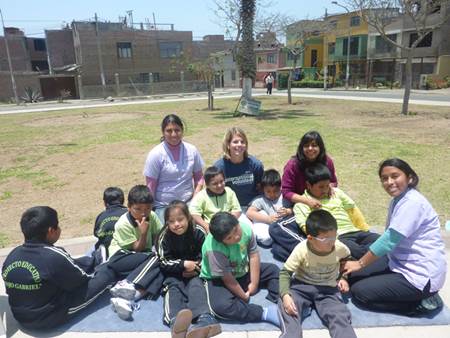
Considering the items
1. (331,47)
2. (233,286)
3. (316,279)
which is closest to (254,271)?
(233,286)

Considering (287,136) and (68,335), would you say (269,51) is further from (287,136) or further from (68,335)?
(68,335)

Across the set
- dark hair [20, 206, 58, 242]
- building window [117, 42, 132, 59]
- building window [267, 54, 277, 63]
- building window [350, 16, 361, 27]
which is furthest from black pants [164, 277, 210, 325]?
building window [267, 54, 277, 63]

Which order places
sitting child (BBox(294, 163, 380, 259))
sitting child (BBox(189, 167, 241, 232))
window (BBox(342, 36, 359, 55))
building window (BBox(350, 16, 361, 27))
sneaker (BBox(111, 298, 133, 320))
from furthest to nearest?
1. building window (BBox(350, 16, 361, 27))
2. window (BBox(342, 36, 359, 55))
3. sitting child (BBox(189, 167, 241, 232))
4. sitting child (BBox(294, 163, 380, 259))
5. sneaker (BBox(111, 298, 133, 320))

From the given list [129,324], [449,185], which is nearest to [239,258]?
[129,324]

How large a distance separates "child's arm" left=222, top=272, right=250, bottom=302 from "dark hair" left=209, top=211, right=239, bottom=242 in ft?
1.00

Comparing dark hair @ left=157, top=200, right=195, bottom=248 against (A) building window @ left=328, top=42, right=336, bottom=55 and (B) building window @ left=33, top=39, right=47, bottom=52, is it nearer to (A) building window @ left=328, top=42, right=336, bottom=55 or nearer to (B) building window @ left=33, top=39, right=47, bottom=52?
(A) building window @ left=328, top=42, right=336, bottom=55

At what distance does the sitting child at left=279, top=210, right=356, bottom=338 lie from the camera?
2.80 meters

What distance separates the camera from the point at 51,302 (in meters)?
2.84

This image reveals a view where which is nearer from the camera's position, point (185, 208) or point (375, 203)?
point (185, 208)

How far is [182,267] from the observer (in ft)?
10.6

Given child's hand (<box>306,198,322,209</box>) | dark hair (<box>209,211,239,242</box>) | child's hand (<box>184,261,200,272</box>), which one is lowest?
child's hand (<box>184,261,200,272</box>)

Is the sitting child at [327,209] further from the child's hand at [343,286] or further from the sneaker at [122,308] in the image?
the sneaker at [122,308]

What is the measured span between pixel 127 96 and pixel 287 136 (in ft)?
97.4

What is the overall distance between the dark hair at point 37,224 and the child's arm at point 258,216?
84.5 inches
